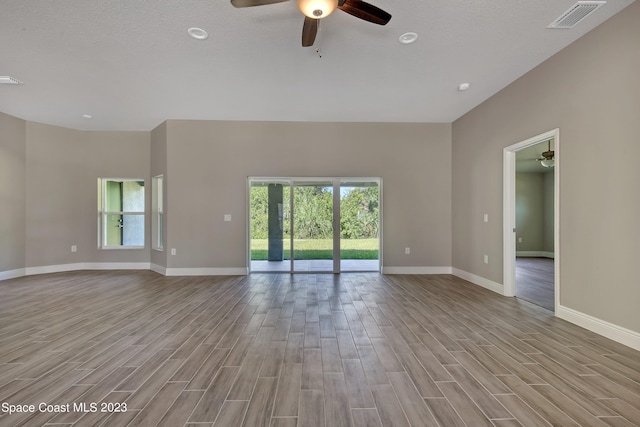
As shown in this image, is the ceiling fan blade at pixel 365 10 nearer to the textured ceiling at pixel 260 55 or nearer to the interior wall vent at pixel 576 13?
the textured ceiling at pixel 260 55

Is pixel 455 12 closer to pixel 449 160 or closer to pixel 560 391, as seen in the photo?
pixel 560 391

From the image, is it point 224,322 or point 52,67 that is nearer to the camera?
point 224,322

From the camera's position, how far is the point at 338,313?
11.3 ft

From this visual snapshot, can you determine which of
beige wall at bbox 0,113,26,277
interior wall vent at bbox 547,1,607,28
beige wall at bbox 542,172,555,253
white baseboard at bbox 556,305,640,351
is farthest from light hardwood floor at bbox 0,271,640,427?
beige wall at bbox 542,172,555,253

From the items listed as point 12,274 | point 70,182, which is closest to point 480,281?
point 70,182

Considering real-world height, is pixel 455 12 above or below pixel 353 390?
above

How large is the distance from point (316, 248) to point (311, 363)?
3605 mm

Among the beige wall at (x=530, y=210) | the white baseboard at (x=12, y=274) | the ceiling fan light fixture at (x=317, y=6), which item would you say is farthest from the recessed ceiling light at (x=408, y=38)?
the white baseboard at (x=12, y=274)

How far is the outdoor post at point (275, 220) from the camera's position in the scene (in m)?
5.88

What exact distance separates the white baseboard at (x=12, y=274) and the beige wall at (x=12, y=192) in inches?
1.6

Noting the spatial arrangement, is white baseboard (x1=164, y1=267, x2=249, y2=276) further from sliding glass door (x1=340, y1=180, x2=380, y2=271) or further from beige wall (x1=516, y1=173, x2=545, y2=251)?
beige wall (x1=516, y1=173, x2=545, y2=251)

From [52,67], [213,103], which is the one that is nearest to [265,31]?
[213,103]

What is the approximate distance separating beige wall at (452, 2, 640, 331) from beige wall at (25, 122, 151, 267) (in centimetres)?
723

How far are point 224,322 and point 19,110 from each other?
5.70 metres
